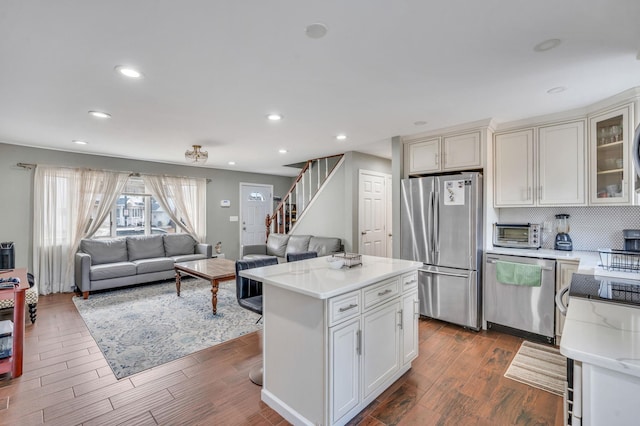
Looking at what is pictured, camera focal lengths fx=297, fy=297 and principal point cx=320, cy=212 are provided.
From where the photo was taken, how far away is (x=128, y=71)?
225cm

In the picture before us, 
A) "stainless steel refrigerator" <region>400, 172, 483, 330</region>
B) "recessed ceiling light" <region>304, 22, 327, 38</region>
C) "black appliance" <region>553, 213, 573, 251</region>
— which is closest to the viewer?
"recessed ceiling light" <region>304, 22, 327, 38</region>

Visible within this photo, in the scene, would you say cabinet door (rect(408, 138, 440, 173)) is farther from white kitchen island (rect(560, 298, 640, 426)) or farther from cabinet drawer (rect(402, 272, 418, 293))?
→ white kitchen island (rect(560, 298, 640, 426))

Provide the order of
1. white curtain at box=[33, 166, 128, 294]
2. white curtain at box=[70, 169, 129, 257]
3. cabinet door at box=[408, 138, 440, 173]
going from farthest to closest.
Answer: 1. white curtain at box=[70, 169, 129, 257]
2. white curtain at box=[33, 166, 128, 294]
3. cabinet door at box=[408, 138, 440, 173]

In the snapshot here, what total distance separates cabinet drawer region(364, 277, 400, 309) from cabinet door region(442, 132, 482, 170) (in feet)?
6.91

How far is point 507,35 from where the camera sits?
70.7 inches

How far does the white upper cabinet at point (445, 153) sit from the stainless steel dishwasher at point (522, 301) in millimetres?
1175

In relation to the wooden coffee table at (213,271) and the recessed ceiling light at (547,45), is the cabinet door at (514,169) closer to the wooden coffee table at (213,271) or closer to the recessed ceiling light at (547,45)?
the recessed ceiling light at (547,45)

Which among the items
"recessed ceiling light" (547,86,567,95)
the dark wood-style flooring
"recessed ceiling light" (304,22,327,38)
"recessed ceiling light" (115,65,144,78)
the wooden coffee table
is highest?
"recessed ceiling light" (547,86,567,95)

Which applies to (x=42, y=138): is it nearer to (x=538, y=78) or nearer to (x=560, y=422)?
(x=538, y=78)

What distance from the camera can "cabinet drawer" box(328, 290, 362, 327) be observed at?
1.77 metres

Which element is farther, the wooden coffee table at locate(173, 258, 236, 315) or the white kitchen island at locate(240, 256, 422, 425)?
the wooden coffee table at locate(173, 258, 236, 315)

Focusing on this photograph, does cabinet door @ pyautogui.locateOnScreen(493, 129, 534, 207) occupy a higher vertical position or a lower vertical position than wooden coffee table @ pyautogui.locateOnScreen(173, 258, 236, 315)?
higher

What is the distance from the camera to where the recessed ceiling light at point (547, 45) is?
1.86m

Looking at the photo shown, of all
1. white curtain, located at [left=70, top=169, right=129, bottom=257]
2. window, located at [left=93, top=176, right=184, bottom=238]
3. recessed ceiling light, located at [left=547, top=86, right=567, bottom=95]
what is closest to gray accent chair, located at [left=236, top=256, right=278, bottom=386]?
recessed ceiling light, located at [left=547, top=86, right=567, bottom=95]
